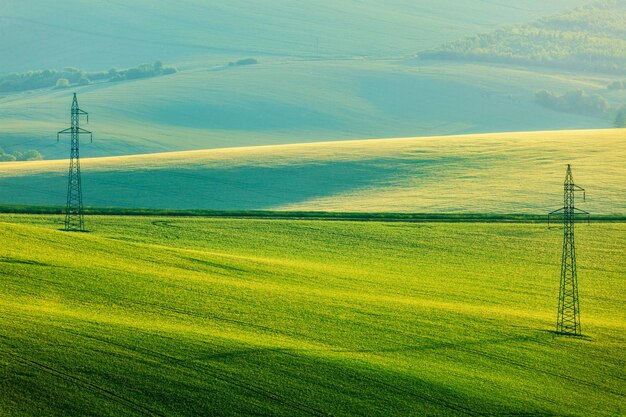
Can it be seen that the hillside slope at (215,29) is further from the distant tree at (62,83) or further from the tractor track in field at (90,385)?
the tractor track in field at (90,385)

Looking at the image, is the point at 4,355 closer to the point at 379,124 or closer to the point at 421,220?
the point at 421,220

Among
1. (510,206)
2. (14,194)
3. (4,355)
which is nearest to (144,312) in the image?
(4,355)

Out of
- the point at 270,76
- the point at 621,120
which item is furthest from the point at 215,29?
the point at 621,120

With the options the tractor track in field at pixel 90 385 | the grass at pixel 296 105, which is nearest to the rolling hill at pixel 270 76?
the grass at pixel 296 105

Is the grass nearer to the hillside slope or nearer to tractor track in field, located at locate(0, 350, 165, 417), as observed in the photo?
the hillside slope

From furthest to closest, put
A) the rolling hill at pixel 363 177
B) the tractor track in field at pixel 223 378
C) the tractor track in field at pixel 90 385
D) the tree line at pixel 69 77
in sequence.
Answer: the tree line at pixel 69 77 < the rolling hill at pixel 363 177 < the tractor track in field at pixel 223 378 < the tractor track in field at pixel 90 385

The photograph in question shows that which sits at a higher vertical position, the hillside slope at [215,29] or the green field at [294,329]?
the hillside slope at [215,29]
